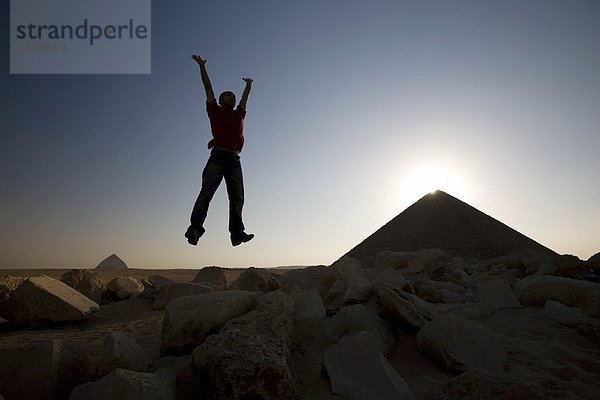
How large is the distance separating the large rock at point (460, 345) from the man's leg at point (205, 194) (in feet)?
7.05

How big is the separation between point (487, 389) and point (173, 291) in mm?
3828

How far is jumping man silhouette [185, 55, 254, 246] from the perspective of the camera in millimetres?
3297

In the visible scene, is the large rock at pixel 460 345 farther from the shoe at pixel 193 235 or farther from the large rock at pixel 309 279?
the large rock at pixel 309 279

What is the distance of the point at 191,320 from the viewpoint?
2.52 meters

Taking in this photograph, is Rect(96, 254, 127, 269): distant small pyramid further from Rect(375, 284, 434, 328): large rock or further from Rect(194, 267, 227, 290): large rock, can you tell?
Rect(375, 284, 434, 328): large rock

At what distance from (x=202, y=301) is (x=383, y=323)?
1528 millimetres

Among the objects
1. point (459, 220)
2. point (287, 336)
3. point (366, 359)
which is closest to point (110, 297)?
point (287, 336)

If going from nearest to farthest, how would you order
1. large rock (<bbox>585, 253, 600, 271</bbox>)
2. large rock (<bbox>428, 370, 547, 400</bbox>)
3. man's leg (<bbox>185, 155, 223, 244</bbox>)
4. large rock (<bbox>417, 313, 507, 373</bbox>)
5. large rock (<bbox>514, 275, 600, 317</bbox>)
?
large rock (<bbox>428, 370, 547, 400</bbox>)
large rock (<bbox>417, 313, 507, 373</bbox>)
man's leg (<bbox>185, 155, 223, 244</bbox>)
large rock (<bbox>514, 275, 600, 317</bbox>)
large rock (<bbox>585, 253, 600, 271</bbox>)

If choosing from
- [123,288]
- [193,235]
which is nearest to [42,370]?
[193,235]

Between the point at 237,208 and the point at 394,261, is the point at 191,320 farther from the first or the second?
the point at 394,261

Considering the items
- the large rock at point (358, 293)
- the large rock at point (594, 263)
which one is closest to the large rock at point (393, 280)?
the large rock at point (358, 293)

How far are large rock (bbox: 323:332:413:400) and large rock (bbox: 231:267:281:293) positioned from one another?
1.97 meters

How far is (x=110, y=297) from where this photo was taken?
5410mm

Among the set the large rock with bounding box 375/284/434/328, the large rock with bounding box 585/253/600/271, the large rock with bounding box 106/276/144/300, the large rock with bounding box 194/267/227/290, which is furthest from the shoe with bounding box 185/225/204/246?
the large rock with bounding box 585/253/600/271
